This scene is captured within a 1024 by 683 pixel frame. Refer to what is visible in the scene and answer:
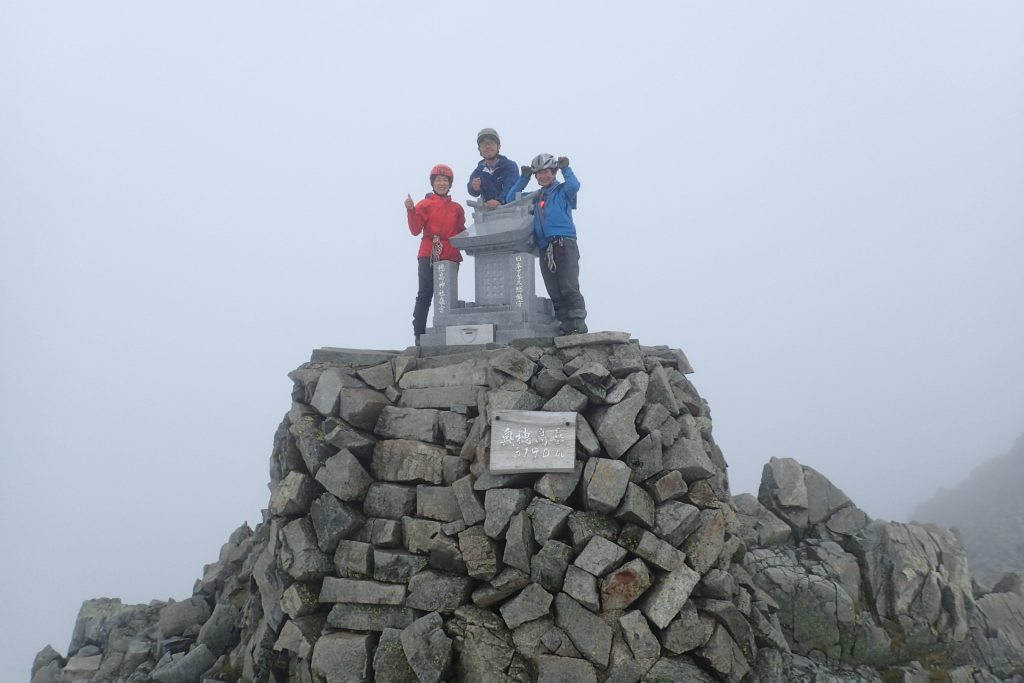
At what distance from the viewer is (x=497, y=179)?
1306 cm

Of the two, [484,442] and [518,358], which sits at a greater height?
[518,358]

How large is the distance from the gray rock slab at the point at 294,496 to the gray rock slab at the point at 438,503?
207cm

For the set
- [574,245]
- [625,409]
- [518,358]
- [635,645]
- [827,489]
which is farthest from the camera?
[827,489]

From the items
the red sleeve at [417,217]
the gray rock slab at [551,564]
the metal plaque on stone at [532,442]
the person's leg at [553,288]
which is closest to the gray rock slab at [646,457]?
the metal plaque on stone at [532,442]

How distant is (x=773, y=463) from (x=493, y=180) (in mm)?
8636

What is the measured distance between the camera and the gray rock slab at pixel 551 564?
348 inches

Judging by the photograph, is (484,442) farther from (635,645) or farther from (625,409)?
(635,645)

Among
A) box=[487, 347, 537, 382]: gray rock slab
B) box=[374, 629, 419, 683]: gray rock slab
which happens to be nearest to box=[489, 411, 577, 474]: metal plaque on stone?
box=[487, 347, 537, 382]: gray rock slab

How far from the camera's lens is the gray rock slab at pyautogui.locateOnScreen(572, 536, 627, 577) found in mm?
8664

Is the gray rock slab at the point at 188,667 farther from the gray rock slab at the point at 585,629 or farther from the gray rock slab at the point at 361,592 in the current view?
the gray rock slab at the point at 585,629

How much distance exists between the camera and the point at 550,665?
8.54 meters

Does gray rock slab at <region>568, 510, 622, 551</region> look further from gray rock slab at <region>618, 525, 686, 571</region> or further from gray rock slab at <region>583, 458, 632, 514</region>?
gray rock slab at <region>618, 525, 686, 571</region>

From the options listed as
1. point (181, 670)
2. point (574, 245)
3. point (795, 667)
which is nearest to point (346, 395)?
point (574, 245)

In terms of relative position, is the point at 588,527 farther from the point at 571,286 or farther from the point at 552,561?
the point at 571,286
